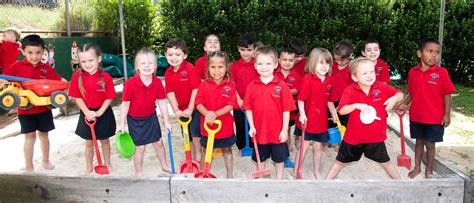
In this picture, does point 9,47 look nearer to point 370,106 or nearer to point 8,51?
point 8,51

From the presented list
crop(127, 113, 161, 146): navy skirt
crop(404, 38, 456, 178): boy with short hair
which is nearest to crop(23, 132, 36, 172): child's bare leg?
crop(127, 113, 161, 146): navy skirt

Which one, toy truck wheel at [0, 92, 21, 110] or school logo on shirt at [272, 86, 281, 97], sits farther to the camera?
toy truck wheel at [0, 92, 21, 110]

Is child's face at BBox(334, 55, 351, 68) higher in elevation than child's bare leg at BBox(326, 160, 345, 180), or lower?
higher

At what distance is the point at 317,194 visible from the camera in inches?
106

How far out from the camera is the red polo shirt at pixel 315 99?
357 cm

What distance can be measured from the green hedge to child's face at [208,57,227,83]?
5.19 meters

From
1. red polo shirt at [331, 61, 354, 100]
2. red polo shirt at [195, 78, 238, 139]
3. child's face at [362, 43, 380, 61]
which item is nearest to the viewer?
red polo shirt at [195, 78, 238, 139]

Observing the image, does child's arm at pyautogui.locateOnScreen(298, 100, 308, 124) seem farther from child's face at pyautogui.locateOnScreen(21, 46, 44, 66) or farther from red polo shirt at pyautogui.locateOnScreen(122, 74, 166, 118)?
child's face at pyautogui.locateOnScreen(21, 46, 44, 66)

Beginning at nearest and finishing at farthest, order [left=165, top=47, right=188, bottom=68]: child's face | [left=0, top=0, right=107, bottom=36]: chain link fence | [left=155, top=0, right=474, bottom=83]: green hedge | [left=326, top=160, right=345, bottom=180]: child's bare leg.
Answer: [left=326, top=160, right=345, bottom=180]: child's bare leg < [left=165, top=47, right=188, bottom=68]: child's face < [left=0, top=0, right=107, bottom=36]: chain link fence < [left=155, top=0, right=474, bottom=83]: green hedge

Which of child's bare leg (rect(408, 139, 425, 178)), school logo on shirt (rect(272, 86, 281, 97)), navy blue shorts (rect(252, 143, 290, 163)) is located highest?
school logo on shirt (rect(272, 86, 281, 97))

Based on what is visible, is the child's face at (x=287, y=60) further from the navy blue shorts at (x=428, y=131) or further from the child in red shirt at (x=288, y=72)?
the navy blue shorts at (x=428, y=131)

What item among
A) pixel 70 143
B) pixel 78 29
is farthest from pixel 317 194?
pixel 78 29

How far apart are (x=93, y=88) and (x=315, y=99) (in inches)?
72.2

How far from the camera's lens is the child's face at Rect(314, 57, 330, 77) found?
354 cm
